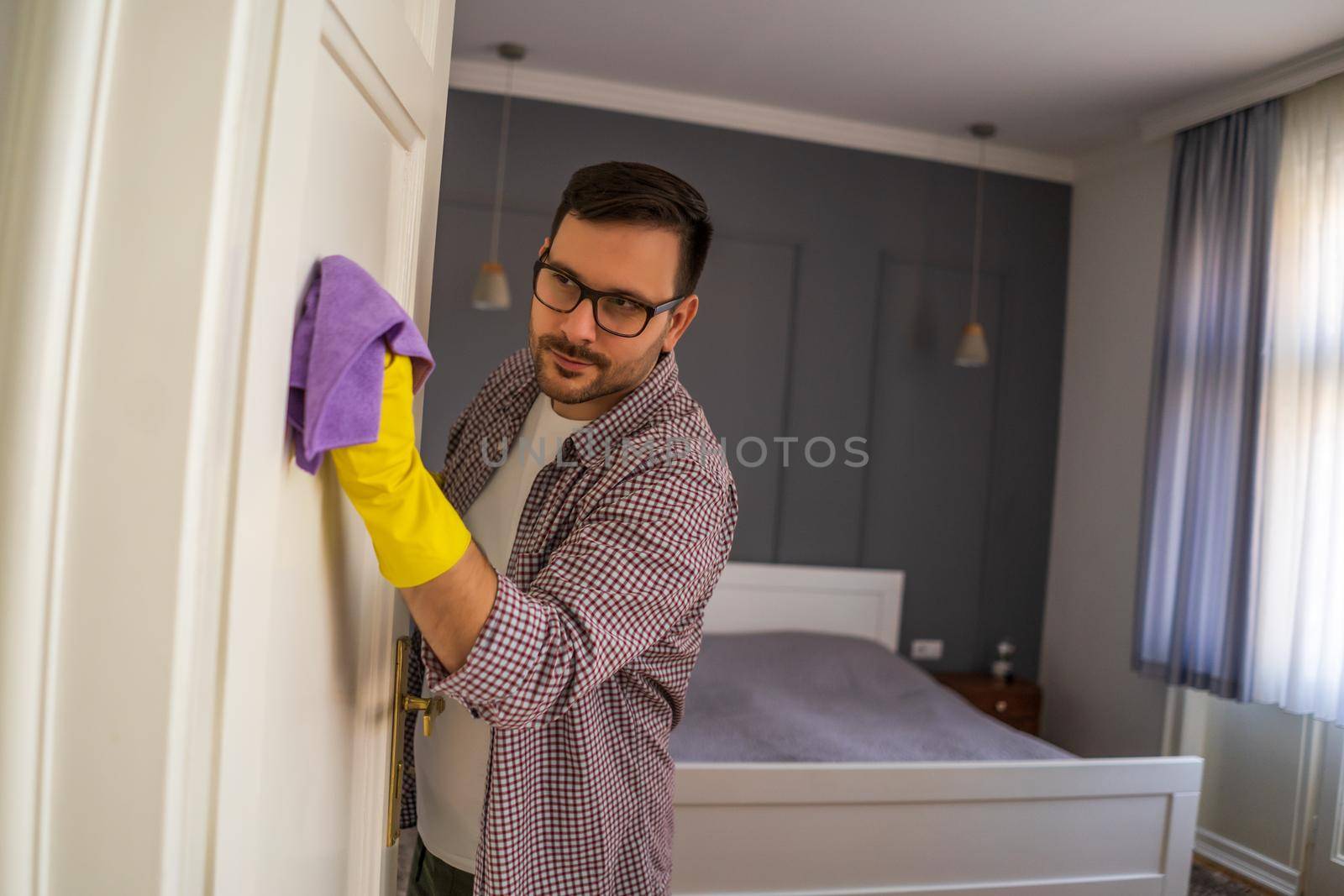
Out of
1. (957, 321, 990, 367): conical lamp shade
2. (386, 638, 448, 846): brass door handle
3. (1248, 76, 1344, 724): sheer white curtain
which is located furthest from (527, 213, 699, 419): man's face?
(957, 321, 990, 367): conical lamp shade

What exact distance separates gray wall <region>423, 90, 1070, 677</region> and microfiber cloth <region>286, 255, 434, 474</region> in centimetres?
306

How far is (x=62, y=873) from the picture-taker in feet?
1.48

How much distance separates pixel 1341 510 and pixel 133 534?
336cm

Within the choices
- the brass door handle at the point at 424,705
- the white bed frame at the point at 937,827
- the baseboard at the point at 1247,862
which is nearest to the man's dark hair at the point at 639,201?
the brass door handle at the point at 424,705

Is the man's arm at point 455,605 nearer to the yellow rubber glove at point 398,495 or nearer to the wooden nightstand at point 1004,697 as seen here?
the yellow rubber glove at point 398,495

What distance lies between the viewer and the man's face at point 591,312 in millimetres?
1107

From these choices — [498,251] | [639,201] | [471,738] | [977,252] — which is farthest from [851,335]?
[471,738]

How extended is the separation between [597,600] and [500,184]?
123 inches

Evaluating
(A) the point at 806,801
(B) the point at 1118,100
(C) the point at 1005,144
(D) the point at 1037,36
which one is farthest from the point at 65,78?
(C) the point at 1005,144

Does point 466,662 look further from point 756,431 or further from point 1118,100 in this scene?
point 1118,100

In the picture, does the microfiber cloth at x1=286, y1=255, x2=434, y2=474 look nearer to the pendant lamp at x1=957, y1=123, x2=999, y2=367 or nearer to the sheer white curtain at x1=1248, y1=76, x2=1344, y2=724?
the sheer white curtain at x1=1248, y1=76, x2=1344, y2=724

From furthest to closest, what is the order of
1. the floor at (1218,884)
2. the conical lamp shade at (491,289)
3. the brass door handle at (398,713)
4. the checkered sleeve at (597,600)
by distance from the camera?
the conical lamp shade at (491,289) → the floor at (1218,884) → the brass door handle at (398,713) → the checkered sleeve at (597,600)

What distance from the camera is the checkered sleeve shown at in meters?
0.79

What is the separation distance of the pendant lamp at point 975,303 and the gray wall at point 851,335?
4cm
